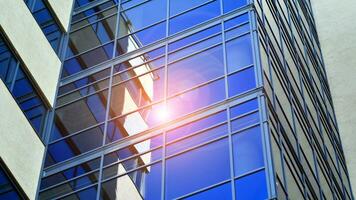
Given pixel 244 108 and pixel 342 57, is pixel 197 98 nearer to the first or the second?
pixel 244 108

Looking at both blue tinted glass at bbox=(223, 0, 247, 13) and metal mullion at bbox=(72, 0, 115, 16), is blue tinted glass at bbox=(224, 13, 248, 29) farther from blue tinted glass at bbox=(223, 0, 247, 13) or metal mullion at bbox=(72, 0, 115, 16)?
metal mullion at bbox=(72, 0, 115, 16)

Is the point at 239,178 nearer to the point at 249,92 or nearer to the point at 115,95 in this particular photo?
the point at 249,92

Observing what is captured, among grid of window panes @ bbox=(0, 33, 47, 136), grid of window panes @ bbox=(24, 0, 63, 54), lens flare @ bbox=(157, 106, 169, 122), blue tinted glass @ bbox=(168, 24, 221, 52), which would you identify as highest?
grid of window panes @ bbox=(24, 0, 63, 54)

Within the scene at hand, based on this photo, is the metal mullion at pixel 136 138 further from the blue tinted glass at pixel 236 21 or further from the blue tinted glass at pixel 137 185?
the blue tinted glass at pixel 236 21

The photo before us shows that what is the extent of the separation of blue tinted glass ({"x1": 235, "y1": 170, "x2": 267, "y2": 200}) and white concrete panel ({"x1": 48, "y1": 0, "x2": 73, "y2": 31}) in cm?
1127

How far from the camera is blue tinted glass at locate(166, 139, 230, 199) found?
69.9ft

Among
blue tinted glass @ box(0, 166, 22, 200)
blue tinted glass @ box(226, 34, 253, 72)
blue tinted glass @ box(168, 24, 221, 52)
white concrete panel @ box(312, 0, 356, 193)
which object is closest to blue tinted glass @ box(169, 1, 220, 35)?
blue tinted glass @ box(168, 24, 221, 52)

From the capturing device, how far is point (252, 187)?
2038 cm

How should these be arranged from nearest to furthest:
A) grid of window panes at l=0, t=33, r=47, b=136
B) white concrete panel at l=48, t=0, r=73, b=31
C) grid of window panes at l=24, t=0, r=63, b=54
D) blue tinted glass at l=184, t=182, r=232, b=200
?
1. blue tinted glass at l=184, t=182, r=232, b=200
2. grid of window panes at l=0, t=33, r=47, b=136
3. grid of window panes at l=24, t=0, r=63, b=54
4. white concrete panel at l=48, t=0, r=73, b=31

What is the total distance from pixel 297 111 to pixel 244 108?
556cm

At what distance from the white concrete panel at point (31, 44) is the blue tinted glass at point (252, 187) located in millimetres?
8599

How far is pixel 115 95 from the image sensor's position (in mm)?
26172

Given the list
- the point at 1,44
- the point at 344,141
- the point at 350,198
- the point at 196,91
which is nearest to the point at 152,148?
the point at 196,91

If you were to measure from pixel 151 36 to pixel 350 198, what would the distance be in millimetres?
10842
